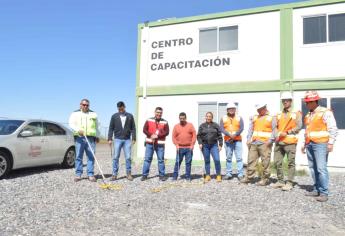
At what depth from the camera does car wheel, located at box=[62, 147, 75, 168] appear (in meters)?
11.4

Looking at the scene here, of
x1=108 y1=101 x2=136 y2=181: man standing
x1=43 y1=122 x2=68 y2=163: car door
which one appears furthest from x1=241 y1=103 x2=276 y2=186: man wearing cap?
x1=43 y1=122 x2=68 y2=163: car door

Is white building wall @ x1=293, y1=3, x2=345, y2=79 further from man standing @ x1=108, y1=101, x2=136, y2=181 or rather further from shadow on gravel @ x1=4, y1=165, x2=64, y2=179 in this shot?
shadow on gravel @ x1=4, y1=165, x2=64, y2=179

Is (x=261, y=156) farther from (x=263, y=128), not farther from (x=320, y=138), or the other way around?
(x=320, y=138)

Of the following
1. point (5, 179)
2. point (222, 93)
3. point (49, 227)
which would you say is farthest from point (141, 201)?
point (222, 93)

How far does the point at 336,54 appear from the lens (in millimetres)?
11555

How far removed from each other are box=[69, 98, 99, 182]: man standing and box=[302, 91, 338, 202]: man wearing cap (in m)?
4.89

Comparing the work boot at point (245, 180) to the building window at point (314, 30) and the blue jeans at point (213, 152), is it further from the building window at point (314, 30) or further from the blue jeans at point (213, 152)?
the building window at point (314, 30)

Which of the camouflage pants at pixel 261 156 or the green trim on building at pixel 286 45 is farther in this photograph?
the green trim on building at pixel 286 45

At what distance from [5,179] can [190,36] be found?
8104 millimetres

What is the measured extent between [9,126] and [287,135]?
7.11 metres

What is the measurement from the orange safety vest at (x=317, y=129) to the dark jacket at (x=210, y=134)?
239cm

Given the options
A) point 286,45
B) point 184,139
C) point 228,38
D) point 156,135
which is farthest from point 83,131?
point 286,45

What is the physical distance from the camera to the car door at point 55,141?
1077cm

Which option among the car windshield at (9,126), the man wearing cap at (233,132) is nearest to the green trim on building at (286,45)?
the man wearing cap at (233,132)
